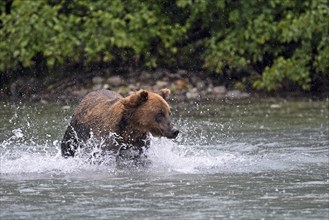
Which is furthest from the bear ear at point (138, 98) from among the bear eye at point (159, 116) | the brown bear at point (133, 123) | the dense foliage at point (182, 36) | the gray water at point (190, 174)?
the dense foliage at point (182, 36)

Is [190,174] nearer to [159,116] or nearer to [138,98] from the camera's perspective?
[159,116]

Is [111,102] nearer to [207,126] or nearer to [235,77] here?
[207,126]

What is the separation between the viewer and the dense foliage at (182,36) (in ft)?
60.0

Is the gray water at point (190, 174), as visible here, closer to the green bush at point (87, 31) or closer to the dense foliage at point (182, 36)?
the dense foliage at point (182, 36)

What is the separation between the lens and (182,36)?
64.2ft

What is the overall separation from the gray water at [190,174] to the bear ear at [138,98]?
568mm

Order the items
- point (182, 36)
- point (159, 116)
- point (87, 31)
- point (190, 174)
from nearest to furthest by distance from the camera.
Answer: point (190, 174)
point (159, 116)
point (87, 31)
point (182, 36)

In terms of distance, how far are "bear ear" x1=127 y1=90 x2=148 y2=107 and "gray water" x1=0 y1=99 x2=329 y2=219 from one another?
1.86ft

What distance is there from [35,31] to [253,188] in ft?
34.7

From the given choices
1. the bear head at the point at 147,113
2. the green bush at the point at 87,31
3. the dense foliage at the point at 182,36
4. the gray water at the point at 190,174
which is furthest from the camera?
the green bush at the point at 87,31

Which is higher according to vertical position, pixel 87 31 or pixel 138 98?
pixel 87 31

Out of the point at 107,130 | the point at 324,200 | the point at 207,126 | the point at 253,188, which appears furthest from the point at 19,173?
the point at 207,126

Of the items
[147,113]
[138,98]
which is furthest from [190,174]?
[138,98]

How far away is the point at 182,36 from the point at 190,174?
371 inches
